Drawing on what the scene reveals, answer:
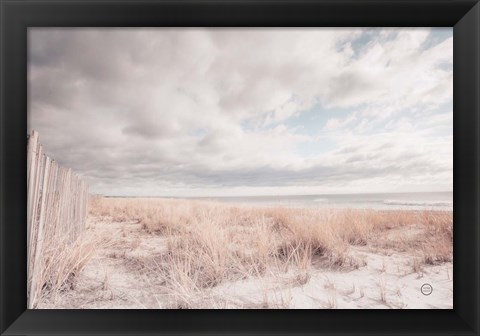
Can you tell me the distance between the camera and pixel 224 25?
102cm

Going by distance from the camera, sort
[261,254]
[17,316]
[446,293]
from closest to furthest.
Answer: [17,316], [446,293], [261,254]

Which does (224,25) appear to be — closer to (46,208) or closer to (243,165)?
(243,165)

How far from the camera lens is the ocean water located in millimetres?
1155

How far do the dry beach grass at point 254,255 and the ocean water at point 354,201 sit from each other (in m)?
0.03

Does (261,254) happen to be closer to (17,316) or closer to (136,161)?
(136,161)

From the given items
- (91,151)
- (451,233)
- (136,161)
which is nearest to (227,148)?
(136,161)

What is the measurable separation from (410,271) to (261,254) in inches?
26.1

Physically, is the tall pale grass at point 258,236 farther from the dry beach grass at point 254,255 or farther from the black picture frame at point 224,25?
the black picture frame at point 224,25

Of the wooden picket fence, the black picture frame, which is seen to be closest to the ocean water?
the black picture frame

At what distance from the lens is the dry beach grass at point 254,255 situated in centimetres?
108

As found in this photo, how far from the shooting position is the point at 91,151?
1.17 metres

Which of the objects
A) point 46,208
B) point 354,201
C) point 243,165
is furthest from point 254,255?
point 46,208

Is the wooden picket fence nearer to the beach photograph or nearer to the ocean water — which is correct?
the beach photograph

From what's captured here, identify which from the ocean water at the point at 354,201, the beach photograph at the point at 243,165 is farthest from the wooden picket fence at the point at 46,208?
the ocean water at the point at 354,201
